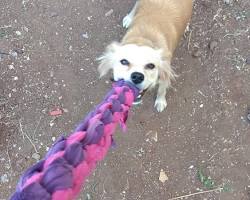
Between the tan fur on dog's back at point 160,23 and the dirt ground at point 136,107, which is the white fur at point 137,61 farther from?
the dirt ground at point 136,107

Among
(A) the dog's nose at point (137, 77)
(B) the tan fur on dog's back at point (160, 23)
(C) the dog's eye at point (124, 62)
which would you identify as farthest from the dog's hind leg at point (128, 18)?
(A) the dog's nose at point (137, 77)

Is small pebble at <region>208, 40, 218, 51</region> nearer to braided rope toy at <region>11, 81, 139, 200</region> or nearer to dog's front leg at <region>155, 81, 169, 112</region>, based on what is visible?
dog's front leg at <region>155, 81, 169, 112</region>

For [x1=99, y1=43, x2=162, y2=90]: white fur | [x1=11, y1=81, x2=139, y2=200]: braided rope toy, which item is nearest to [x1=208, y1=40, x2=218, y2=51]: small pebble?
[x1=99, y1=43, x2=162, y2=90]: white fur

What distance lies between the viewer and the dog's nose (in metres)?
2.85

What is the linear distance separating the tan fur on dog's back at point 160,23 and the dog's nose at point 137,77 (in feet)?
1.36

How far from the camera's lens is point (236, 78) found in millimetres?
3758

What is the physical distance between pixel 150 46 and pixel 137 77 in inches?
14.7

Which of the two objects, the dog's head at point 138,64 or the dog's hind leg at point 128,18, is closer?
the dog's head at point 138,64

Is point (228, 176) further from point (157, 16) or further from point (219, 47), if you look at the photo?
point (157, 16)

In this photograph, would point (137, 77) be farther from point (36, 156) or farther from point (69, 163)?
point (69, 163)

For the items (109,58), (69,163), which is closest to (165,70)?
(109,58)

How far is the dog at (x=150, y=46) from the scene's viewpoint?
295 centimetres

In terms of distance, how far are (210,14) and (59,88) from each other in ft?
5.27

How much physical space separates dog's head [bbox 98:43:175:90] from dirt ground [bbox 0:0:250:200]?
2.21ft
